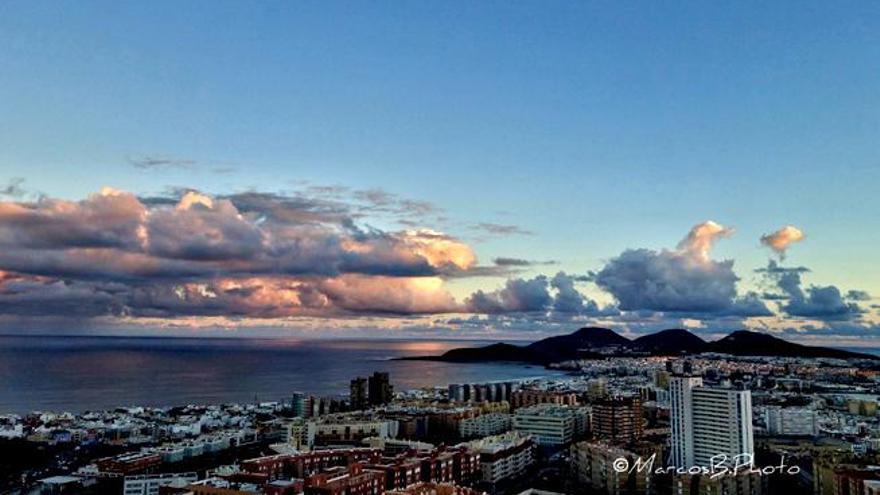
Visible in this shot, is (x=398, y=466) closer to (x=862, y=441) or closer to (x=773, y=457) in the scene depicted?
(x=773, y=457)

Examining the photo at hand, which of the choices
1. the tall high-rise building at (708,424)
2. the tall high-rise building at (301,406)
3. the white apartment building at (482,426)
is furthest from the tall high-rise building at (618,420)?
the tall high-rise building at (301,406)

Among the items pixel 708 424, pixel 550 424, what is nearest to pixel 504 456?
pixel 708 424

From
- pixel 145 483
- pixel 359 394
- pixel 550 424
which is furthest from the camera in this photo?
pixel 359 394

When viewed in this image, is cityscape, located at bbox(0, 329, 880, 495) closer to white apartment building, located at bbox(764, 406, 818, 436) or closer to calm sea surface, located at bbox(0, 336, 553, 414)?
white apartment building, located at bbox(764, 406, 818, 436)

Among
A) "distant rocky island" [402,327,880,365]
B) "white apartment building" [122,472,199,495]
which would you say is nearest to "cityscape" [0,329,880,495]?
"white apartment building" [122,472,199,495]

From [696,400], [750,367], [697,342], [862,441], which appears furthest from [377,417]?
[697,342]

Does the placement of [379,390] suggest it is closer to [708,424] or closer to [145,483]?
[145,483]
